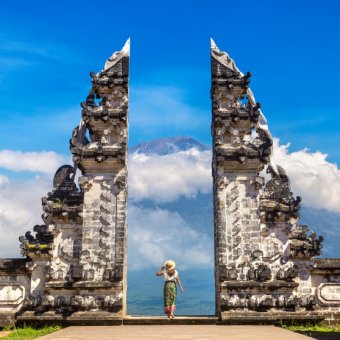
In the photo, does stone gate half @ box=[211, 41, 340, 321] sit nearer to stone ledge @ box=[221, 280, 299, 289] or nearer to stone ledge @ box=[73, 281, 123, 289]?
stone ledge @ box=[221, 280, 299, 289]

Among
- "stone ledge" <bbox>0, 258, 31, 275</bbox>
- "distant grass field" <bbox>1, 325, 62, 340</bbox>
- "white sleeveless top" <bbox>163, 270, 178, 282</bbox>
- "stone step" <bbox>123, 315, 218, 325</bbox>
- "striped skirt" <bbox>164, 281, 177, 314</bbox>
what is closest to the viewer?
"distant grass field" <bbox>1, 325, 62, 340</bbox>

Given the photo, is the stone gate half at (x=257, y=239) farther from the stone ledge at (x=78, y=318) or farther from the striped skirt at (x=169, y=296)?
the stone ledge at (x=78, y=318)

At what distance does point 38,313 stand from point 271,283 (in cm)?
729

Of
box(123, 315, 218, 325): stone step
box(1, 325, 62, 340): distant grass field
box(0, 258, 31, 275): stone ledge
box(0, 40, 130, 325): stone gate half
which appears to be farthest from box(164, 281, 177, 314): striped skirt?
box(0, 258, 31, 275): stone ledge

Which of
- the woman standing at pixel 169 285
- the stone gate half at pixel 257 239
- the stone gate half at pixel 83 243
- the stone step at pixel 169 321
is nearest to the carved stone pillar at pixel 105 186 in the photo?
the stone gate half at pixel 83 243

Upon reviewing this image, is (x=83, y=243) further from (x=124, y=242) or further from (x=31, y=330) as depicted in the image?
(x=31, y=330)

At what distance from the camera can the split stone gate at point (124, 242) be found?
14.6m

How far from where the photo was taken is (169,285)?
14312 millimetres

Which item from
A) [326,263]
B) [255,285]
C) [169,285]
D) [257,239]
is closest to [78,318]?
[169,285]

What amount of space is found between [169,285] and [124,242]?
83.8 inches

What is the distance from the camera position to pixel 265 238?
51.3 ft

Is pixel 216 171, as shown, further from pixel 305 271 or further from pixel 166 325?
pixel 166 325

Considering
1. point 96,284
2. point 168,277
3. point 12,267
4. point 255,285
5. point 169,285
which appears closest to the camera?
point 169,285

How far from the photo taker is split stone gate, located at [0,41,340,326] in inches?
575
